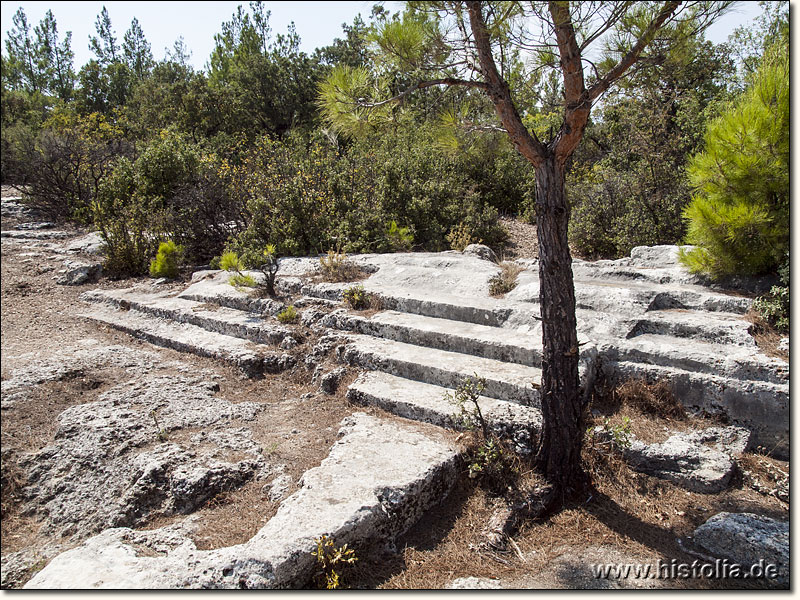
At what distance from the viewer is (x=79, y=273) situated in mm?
8742

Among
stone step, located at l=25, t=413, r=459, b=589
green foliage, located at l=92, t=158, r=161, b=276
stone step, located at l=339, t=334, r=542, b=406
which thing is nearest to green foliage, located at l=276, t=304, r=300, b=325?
stone step, located at l=339, t=334, r=542, b=406

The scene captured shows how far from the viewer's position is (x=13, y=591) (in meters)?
2.60

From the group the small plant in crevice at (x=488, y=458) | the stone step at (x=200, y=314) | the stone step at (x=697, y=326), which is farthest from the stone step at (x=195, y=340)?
the stone step at (x=697, y=326)

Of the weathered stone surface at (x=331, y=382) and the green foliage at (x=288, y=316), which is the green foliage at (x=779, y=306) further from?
the green foliage at (x=288, y=316)

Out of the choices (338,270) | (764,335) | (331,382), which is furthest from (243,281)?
(764,335)

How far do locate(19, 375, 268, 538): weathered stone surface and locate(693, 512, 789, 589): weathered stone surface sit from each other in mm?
2838

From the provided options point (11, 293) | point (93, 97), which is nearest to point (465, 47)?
point (11, 293)

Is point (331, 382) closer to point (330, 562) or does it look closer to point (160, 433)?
point (160, 433)

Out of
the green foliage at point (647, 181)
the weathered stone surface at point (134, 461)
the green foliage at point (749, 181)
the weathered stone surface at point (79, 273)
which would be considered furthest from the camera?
the weathered stone surface at point (79, 273)

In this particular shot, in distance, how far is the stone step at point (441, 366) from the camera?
4359 millimetres

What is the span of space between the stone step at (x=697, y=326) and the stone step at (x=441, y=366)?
124 centimetres

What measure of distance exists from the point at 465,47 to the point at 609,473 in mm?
2978

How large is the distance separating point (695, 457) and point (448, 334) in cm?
228

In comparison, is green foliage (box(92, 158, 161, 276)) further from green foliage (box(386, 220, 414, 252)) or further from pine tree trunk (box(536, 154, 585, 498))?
pine tree trunk (box(536, 154, 585, 498))
